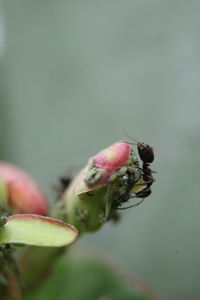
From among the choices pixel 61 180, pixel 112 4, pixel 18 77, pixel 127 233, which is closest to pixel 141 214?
pixel 127 233

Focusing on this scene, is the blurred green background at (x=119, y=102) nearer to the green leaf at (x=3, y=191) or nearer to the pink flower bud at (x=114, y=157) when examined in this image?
the green leaf at (x=3, y=191)

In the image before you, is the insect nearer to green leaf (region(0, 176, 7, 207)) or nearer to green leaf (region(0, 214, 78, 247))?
green leaf (region(0, 214, 78, 247))

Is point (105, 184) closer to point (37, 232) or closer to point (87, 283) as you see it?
point (37, 232)

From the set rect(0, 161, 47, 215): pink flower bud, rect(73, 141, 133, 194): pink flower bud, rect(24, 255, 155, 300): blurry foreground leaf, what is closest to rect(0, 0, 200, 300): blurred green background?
rect(24, 255, 155, 300): blurry foreground leaf

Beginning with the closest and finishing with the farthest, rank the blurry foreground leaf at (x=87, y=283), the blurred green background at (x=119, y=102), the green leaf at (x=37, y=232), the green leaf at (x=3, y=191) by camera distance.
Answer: the green leaf at (x=37, y=232)
the green leaf at (x=3, y=191)
the blurry foreground leaf at (x=87, y=283)
the blurred green background at (x=119, y=102)

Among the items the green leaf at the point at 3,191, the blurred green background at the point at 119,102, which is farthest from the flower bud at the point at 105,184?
the blurred green background at the point at 119,102

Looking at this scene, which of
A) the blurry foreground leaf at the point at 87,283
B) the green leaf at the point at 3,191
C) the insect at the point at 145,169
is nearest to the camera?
the insect at the point at 145,169

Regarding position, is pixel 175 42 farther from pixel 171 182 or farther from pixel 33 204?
pixel 33 204
